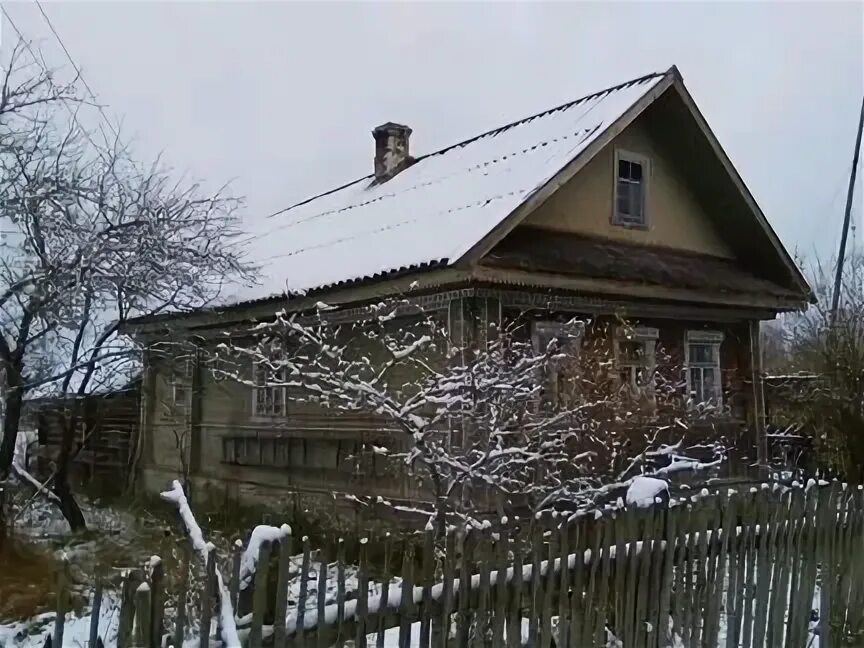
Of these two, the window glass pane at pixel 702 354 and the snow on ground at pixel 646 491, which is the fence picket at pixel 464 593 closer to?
the snow on ground at pixel 646 491

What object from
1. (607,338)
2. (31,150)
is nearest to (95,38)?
(31,150)

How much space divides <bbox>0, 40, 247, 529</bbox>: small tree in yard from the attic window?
6291 mm

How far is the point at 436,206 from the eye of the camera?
41.1 feet

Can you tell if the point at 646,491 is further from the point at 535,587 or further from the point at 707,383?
the point at 707,383

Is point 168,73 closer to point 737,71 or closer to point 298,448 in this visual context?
point 298,448

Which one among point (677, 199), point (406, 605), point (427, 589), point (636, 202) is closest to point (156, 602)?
point (406, 605)

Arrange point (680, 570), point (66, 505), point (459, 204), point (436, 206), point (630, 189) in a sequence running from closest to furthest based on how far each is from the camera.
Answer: point (680, 570) → point (66, 505) → point (459, 204) → point (436, 206) → point (630, 189)

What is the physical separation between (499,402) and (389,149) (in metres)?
10.5

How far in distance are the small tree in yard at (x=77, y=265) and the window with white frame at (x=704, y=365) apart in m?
8.00

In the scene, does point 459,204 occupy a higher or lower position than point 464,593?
higher

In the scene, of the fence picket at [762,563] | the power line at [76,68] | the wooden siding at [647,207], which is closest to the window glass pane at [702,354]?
the wooden siding at [647,207]

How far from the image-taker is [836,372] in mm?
11023

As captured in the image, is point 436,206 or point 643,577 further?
point 436,206

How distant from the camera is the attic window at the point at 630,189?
13.1m
